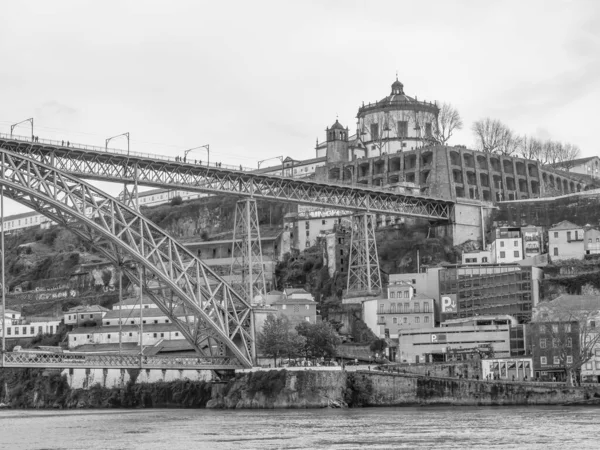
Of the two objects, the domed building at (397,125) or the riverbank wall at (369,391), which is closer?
the riverbank wall at (369,391)

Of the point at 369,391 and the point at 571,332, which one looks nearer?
the point at 369,391

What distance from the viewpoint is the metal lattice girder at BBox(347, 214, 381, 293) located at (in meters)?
95.1

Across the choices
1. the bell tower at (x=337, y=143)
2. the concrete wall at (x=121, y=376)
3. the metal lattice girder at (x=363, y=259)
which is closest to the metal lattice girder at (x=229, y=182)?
the metal lattice girder at (x=363, y=259)

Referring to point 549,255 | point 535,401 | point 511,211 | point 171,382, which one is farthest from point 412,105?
point 535,401

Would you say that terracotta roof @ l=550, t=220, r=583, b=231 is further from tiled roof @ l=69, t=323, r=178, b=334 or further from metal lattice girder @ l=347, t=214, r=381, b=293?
tiled roof @ l=69, t=323, r=178, b=334

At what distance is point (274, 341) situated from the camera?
76.5 meters

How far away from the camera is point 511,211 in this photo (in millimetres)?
108750

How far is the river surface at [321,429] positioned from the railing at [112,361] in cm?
282

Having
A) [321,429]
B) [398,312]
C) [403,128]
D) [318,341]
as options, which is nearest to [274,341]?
[318,341]

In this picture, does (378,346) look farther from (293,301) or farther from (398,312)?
(293,301)

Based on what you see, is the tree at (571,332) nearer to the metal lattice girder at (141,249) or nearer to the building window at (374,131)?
the metal lattice girder at (141,249)

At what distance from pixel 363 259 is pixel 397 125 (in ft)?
114

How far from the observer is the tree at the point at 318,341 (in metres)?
82.3

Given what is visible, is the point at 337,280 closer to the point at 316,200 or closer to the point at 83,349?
the point at 316,200
